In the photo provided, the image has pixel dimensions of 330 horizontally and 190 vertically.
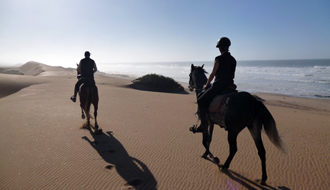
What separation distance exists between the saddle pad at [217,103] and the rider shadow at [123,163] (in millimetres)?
2073

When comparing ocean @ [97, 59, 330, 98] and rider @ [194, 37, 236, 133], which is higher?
rider @ [194, 37, 236, 133]

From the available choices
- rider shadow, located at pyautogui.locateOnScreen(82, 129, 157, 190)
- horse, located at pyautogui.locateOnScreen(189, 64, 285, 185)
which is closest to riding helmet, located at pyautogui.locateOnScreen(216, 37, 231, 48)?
horse, located at pyautogui.locateOnScreen(189, 64, 285, 185)

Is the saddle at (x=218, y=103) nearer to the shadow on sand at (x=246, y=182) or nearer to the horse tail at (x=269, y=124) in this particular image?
the horse tail at (x=269, y=124)

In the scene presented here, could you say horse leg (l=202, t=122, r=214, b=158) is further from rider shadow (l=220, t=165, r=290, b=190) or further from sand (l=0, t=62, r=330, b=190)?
rider shadow (l=220, t=165, r=290, b=190)

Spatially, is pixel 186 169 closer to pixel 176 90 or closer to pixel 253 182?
pixel 253 182

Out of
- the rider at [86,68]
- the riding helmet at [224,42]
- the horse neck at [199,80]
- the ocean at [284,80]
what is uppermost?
the riding helmet at [224,42]

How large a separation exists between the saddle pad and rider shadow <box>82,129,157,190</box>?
2.07 m

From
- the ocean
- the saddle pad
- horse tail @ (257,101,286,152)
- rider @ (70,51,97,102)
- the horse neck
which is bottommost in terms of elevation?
the ocean

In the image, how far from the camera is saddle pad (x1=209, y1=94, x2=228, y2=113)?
14.7 feet

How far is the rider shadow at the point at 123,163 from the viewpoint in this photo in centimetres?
425

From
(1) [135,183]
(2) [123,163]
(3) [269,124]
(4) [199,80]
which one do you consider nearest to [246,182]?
(3) [269,124]

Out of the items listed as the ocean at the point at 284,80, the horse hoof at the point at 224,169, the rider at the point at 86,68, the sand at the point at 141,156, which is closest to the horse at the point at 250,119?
the sand at the point at 141,156

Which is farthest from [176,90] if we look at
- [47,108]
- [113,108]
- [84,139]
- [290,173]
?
[290,173]

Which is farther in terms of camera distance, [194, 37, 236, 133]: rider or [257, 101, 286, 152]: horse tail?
[194, 37, 236, 133]: rider
